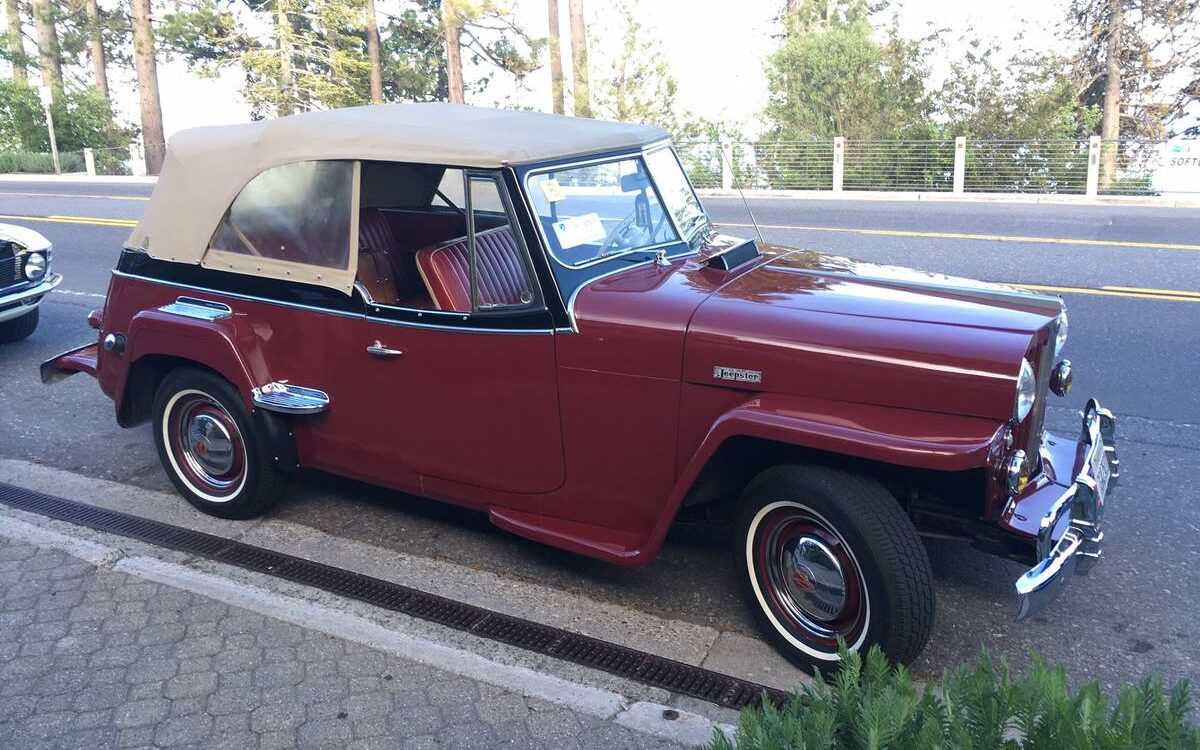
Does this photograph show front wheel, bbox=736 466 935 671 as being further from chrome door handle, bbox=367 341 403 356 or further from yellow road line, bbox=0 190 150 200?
yellow road line, bbox=0 190 150 200

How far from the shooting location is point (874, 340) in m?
3.41

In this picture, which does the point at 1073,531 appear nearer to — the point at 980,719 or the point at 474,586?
the point at 980,719

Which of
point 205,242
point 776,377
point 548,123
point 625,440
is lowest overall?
point 625,440

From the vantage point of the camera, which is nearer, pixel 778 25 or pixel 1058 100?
pixel 1058 100

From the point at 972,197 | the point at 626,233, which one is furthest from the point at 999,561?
the point at 972,197

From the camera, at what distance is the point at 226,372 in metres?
4.61

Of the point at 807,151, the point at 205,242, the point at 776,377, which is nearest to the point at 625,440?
the point at 776,377

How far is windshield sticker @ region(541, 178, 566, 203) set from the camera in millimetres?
4109

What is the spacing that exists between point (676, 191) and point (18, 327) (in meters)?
6.36

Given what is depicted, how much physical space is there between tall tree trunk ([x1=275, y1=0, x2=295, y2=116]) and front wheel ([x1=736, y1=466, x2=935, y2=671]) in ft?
109

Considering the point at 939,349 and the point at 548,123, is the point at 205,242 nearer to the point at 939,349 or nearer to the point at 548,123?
the point at 548,123

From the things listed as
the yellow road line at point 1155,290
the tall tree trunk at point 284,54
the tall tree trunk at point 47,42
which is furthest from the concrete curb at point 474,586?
the tall tree trunk at point 47,42

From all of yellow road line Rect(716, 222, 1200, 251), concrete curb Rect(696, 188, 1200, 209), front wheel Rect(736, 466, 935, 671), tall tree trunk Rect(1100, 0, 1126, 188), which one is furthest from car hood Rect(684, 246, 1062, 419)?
tall tree trunk Rect(1100, 0, 1126, 188)

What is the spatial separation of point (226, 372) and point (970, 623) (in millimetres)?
3294
